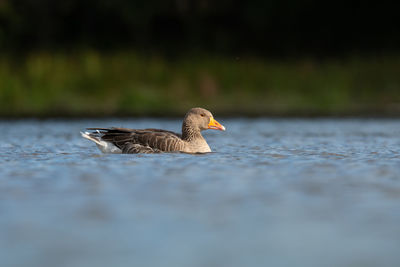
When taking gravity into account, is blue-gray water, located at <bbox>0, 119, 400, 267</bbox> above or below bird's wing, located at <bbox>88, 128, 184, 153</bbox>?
below

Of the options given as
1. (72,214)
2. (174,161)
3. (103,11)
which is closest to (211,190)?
(72,214)

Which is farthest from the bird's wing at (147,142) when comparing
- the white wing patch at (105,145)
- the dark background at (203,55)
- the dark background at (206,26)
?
the dark background at (206,26)

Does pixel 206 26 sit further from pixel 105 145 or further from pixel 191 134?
pixel 105 145

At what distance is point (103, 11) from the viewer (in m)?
38.9

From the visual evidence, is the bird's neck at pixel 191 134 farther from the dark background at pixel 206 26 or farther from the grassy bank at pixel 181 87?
the dark background at pixel 206 26

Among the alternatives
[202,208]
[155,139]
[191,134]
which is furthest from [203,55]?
[202,208]

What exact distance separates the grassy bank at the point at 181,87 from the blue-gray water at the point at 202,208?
13.2 meters

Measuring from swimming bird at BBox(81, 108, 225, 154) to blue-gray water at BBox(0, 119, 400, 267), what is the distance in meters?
0.34

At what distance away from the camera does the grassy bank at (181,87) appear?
27.8m

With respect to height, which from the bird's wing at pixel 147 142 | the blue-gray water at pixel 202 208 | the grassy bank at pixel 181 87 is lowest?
the blue-gray water at pixel 202 208

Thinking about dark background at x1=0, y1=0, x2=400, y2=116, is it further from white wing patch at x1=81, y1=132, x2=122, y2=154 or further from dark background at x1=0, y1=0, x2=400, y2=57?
white wing patch at x1=81, y1=132, x2=122, y2=154

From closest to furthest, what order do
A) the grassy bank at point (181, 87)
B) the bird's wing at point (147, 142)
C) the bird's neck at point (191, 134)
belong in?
the bird's wing at point (147, 142)
the bird's neck at point (191, 134)
the grassy bank at point (181, 87)

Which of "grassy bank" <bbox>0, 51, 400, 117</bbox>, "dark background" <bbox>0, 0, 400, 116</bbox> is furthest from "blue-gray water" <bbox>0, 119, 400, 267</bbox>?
"dark background" <bbox>0, 0, 400, 116</bbox>

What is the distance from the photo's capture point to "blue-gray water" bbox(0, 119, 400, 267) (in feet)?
19.6
